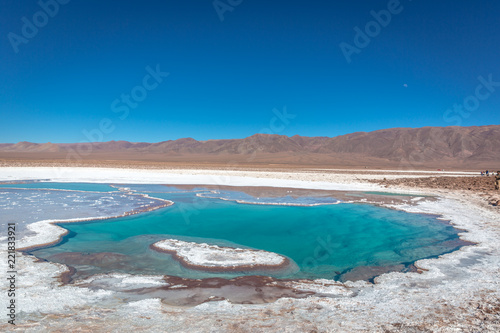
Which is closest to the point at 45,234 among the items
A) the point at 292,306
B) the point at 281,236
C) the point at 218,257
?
the point at 218,257

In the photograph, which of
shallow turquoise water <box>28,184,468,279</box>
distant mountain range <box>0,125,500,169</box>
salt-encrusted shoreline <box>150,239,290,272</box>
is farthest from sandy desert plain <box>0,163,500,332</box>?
distant mountain range <box>0,125,500,169</box>

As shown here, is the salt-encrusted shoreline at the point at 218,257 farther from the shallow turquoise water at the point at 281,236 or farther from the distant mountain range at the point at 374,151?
the distant mountain range at the point at 374,151

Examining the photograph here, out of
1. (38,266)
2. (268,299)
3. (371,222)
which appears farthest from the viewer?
(371,222)

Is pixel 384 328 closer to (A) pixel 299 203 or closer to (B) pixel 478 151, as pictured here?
(A) pixel 299 203

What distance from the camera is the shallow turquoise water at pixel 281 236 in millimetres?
5941

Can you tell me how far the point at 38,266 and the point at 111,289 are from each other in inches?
68.5

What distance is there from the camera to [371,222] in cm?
1020

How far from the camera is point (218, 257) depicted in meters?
6.10

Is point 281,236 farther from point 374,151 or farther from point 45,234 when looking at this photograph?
point 374,151

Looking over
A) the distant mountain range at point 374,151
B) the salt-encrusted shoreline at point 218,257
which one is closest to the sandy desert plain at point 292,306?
the salt-encrusted shoreline at point 218,257

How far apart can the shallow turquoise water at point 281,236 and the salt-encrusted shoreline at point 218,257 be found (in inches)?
8.3

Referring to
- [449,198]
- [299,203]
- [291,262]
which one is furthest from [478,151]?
[291,262]

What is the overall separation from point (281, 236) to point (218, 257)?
2782 mm

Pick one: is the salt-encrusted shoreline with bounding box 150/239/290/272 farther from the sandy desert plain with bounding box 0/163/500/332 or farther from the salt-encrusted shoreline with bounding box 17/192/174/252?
the salt-encrusted shoreline with bounding box 17/192/174/252
